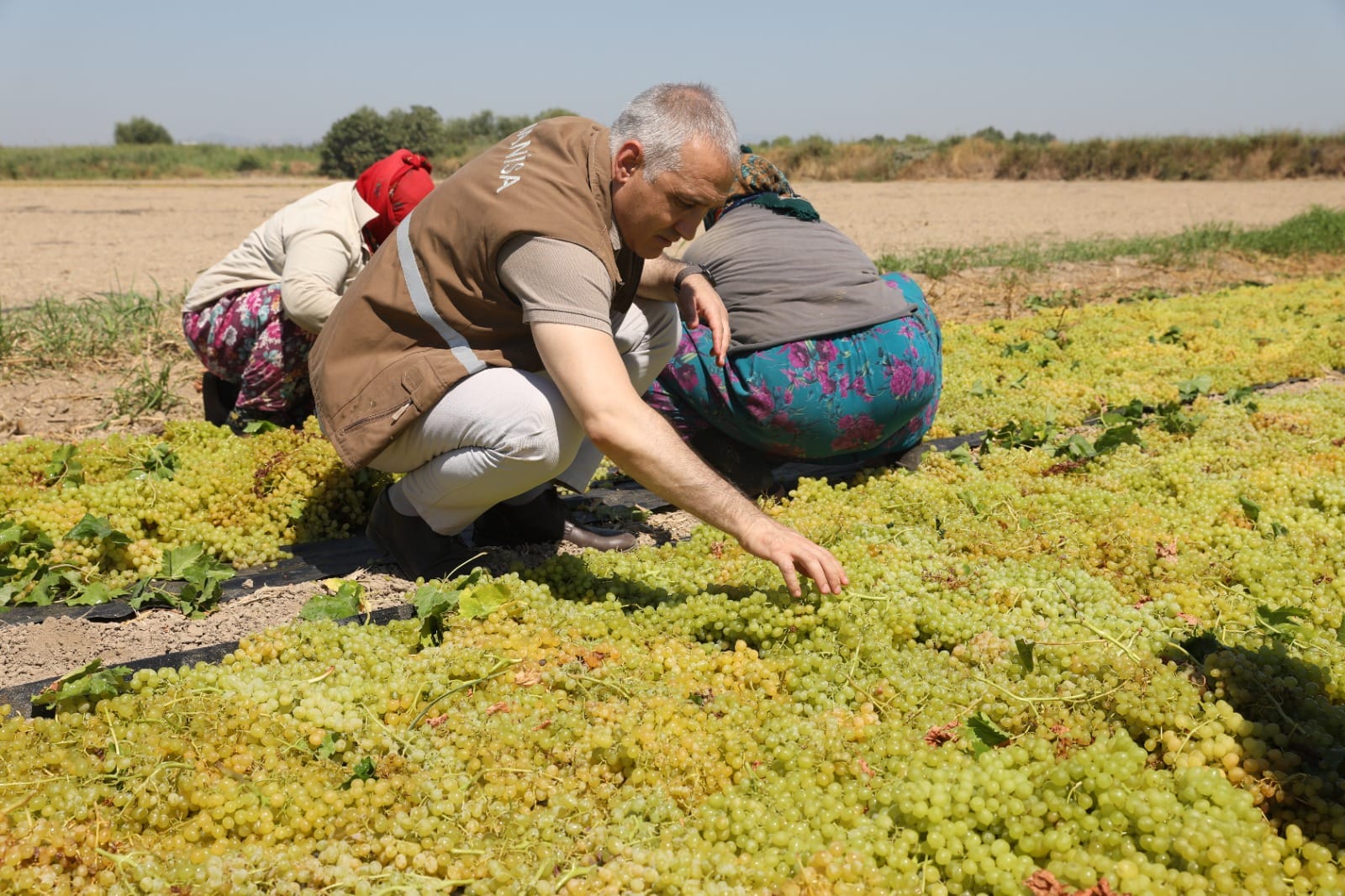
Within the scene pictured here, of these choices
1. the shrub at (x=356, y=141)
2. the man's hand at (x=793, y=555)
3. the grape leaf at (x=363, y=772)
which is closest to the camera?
the grape leaf at (x=363, y=772)

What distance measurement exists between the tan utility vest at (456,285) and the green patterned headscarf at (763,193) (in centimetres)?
106

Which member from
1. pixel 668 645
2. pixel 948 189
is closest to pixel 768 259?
pixel 668 645

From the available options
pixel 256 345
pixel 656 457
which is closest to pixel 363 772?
pixel 656 457

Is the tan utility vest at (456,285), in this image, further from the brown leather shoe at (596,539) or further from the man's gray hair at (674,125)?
the brown leather shoe at (596,539)

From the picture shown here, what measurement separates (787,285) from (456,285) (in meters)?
1.42

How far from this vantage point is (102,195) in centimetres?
2438

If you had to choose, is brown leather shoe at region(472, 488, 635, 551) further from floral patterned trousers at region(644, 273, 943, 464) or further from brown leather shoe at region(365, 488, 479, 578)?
floral patterned trousers at region(644, 273, 943, 464)

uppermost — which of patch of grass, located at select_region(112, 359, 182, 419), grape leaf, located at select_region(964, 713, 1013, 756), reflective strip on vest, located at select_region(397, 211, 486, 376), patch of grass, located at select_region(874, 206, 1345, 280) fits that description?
patch of grass, located at select_region(874, 206, 1345, 280)

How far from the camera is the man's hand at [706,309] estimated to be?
3.35 metres

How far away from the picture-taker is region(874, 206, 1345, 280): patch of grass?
9.42m

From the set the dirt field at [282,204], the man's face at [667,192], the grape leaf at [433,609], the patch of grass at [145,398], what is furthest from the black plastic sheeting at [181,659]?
the dirt field at [282,204]

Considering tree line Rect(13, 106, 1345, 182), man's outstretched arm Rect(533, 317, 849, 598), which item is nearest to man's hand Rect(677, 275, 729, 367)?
man's outstretched arm Rect(533, 317, 849, 598)

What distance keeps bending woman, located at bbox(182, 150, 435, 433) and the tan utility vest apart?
0.83 m

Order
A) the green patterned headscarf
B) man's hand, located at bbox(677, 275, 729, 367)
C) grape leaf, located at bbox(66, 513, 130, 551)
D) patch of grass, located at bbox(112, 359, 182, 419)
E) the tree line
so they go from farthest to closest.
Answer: the tree line
patch of grass, located at bbox(112, 359, 182, 419)
the green patterned headscarf
man's hand, located at bbox(677, 275, 729, 367)
grape leaf, located at bbox(66, 513, 130, 551)
